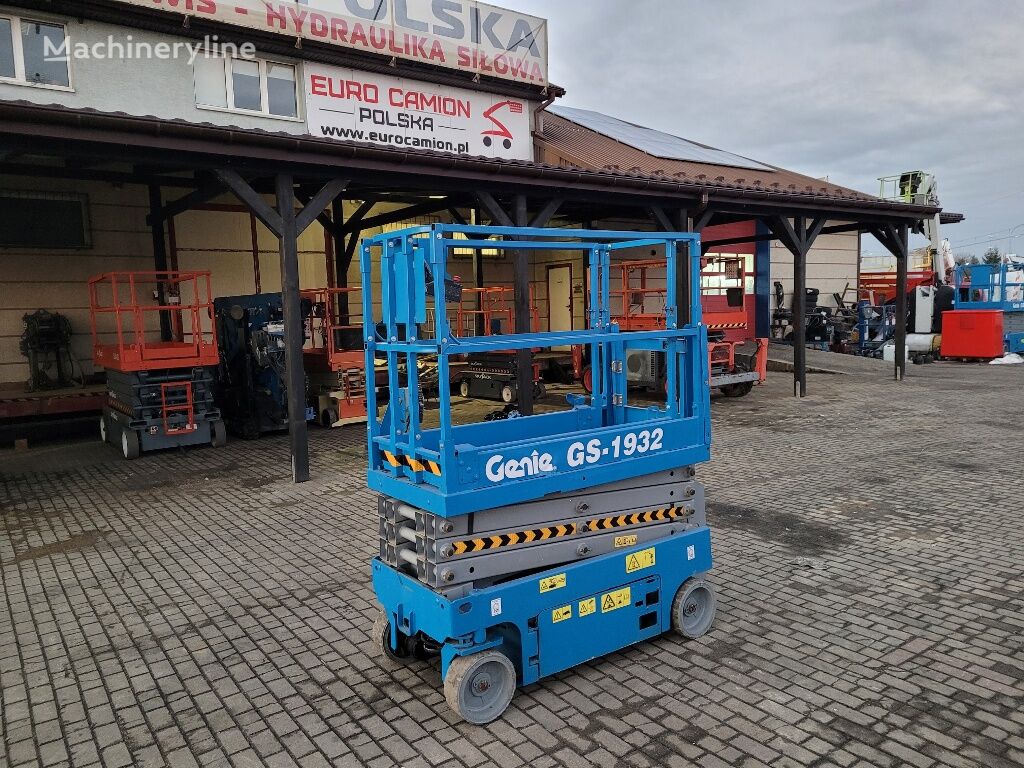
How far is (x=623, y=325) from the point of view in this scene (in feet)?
42.6

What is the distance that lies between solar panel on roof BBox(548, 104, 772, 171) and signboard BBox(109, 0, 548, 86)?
3.47 metres

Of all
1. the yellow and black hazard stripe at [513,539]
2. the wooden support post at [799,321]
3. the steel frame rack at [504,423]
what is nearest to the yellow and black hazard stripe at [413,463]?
the steel frame rack at [504,423]

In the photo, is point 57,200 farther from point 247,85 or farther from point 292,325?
point 292,325

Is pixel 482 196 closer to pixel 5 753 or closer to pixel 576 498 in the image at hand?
pixel 576 498

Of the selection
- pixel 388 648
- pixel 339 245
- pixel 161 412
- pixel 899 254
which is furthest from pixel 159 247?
pixel 899 254

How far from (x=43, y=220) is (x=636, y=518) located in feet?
42.1

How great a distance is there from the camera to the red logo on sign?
1491cm

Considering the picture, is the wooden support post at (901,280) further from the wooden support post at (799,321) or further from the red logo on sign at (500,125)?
the red logo on sign at (500,125)

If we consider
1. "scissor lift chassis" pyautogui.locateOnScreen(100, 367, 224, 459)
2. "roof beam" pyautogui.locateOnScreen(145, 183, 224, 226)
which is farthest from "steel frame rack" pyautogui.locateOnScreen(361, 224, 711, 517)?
"scissor lift chassis" pyautogui.locateOnScreen(100, 367, 224, 459)

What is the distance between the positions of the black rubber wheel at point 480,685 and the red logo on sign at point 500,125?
13.1 meters

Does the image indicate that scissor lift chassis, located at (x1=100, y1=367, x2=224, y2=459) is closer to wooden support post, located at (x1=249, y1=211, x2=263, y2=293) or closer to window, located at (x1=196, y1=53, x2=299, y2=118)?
wooden support post, located at (x1=249, y1=211, x2=263, y2=293)

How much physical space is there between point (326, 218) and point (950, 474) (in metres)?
12.7

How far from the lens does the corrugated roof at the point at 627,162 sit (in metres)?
14.8

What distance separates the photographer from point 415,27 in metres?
13.6
